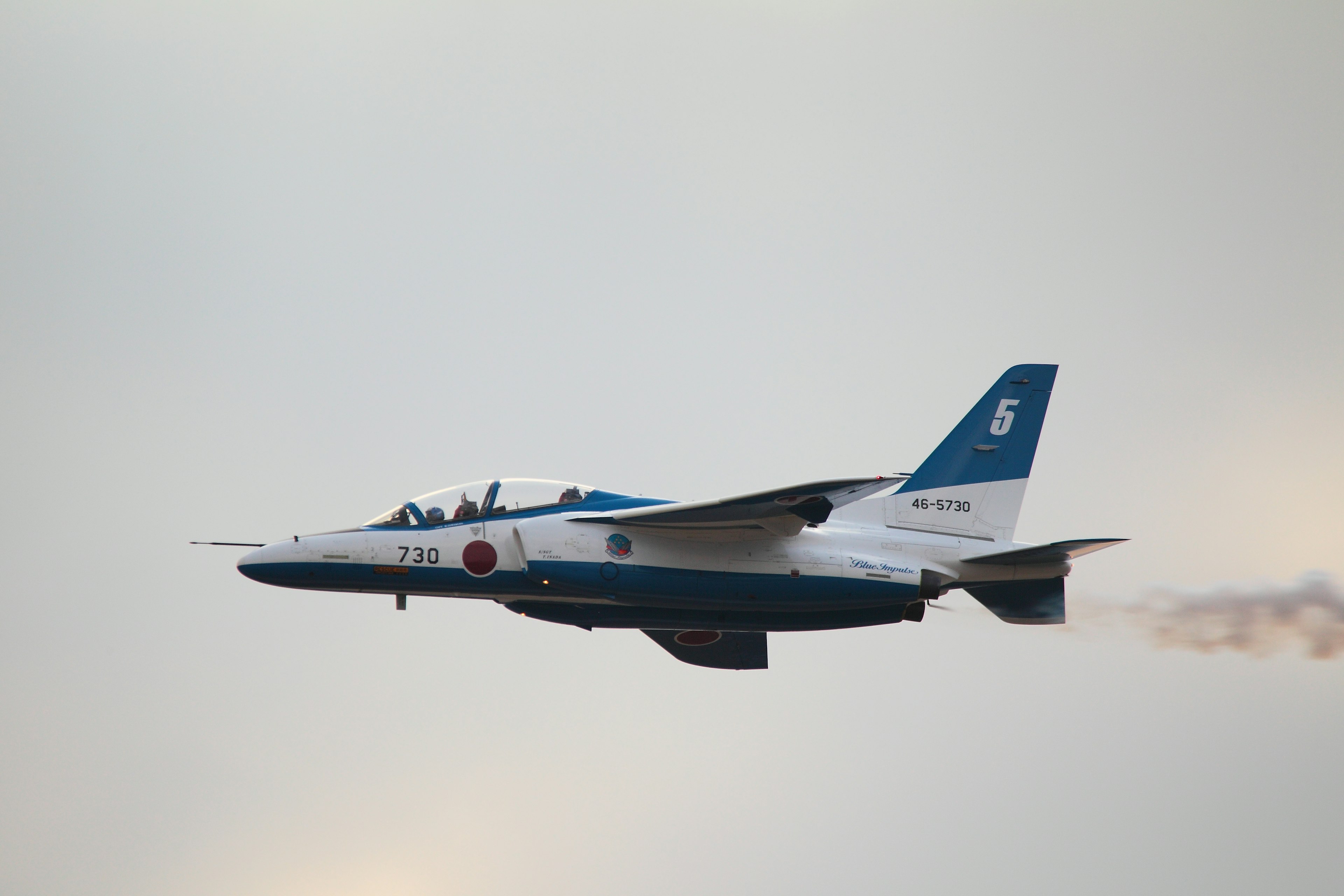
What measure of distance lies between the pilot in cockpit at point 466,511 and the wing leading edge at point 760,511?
1.73 m

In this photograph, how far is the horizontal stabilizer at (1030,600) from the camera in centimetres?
2047

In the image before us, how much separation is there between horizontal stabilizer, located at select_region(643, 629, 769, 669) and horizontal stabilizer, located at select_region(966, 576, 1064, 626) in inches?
197

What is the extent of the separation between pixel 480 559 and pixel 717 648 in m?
6.48

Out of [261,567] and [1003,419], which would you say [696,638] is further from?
[261,567]

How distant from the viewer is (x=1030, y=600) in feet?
67.2

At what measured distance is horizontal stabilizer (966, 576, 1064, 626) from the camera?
2047 centimetres

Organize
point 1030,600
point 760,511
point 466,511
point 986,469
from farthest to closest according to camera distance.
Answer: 1. point 986,469
2. point 1030,600
3. point 466,511
4. point 760,511

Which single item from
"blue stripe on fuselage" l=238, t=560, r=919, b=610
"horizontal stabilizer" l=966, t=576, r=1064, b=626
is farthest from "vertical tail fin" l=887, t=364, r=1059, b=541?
"blue stripe on fuselage" l=238, t=560, r=919, b=610

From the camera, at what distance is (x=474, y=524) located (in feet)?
63.9

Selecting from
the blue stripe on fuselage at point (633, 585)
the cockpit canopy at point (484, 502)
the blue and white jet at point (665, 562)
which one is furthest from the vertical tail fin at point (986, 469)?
the cockpit canopy at point (484, 502)

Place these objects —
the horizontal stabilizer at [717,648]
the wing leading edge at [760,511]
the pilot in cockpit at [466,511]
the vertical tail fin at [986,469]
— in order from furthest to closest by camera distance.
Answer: the horizontal stabilizer at [717,648] < the vertical tail fin at [986,469] < the pilot in cockpit at [466,511] < the wing leading edge at [760,511]

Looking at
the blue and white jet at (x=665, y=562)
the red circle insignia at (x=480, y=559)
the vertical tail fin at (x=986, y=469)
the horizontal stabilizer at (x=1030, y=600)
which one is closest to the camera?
the blue and white jet at (x=665, y=562)

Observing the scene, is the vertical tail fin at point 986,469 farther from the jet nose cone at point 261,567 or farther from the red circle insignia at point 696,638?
the jet nose cone at point 261,567

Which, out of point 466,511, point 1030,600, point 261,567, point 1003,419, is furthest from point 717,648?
point 261,567
